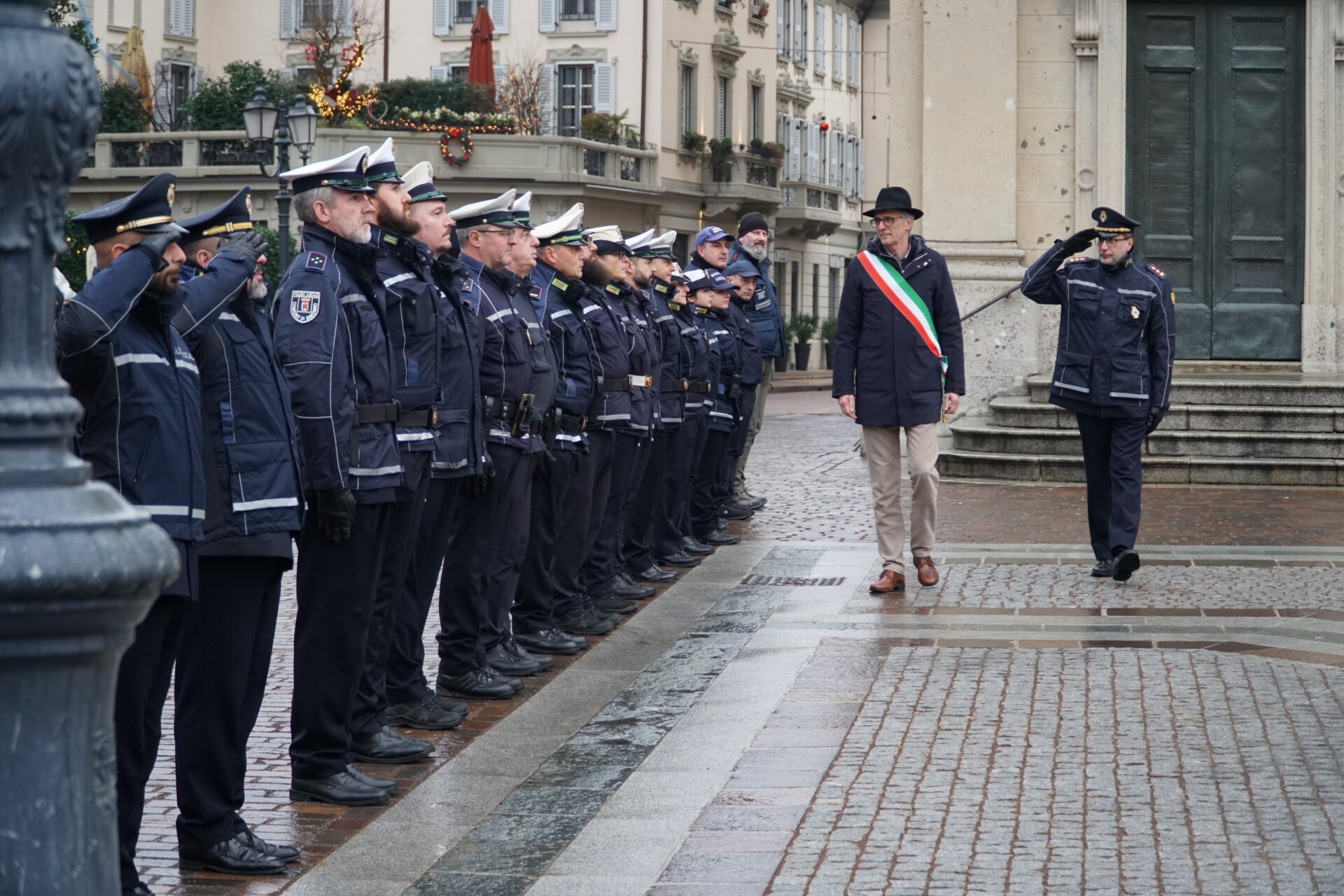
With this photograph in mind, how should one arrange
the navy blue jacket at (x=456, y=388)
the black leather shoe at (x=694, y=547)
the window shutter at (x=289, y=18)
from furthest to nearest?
the window shutter at (x=289, y=18)
the black leather shoe at (x=694, y=547)
the navy blue jacket at (x=456, y=388)

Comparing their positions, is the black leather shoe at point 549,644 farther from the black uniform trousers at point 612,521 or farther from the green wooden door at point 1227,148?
the green wooden door at point 1227,148

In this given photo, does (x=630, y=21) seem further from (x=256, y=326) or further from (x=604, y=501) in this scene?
(x=256, y=326)

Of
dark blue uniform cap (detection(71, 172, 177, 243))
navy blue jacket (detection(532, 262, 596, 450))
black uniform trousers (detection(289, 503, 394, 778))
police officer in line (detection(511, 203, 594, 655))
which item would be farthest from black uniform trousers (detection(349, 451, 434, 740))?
navy blue jacket (detection(532, 262, 596, 450))

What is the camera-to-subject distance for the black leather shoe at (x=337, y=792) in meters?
6.25

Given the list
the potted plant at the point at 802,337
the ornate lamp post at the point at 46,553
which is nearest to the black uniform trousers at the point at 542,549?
the ornate lamp post at the point at 46,553

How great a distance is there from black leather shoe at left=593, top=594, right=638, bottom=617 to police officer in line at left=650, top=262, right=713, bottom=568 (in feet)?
4.82

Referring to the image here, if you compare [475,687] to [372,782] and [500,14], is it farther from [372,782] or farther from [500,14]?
[500,14]

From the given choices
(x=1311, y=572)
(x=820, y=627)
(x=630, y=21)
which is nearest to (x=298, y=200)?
(x=820, y=627)

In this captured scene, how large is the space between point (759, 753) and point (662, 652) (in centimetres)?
233

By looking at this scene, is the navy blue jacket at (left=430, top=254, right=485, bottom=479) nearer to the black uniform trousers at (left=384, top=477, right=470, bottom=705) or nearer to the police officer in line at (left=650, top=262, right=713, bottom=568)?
the black uniform trousers at (left=384, top=477, right=470, bottom=705)

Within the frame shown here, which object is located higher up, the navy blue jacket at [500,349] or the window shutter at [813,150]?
the window shutter at [813,150]

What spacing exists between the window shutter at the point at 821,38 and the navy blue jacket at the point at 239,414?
63063 millimetres

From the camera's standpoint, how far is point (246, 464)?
5645 mm

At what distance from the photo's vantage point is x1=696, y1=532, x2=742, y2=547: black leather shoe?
523 inches
